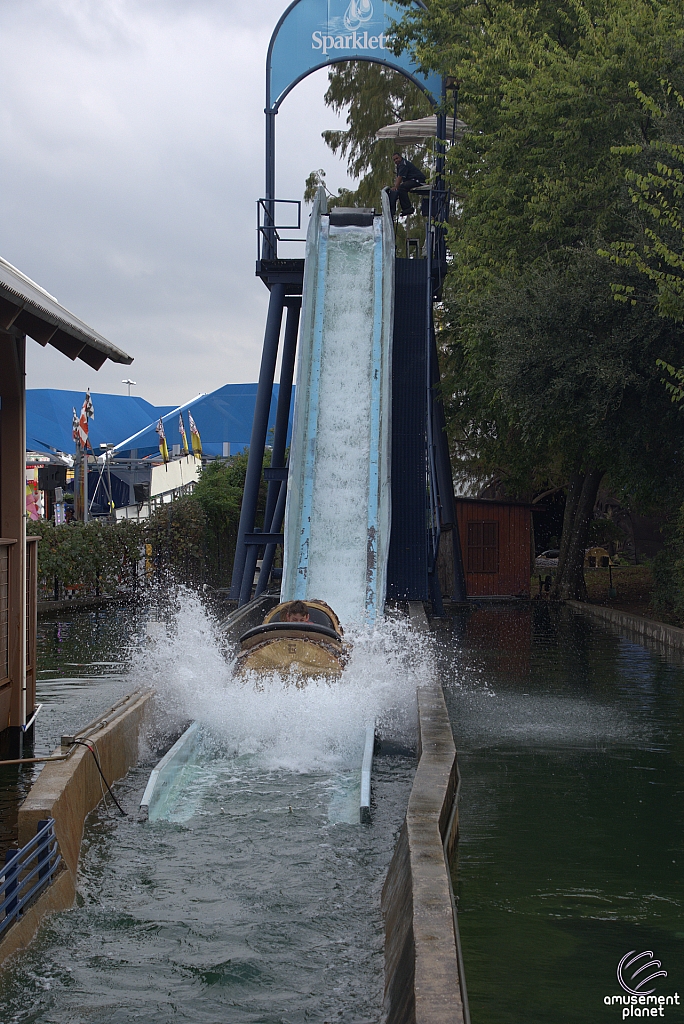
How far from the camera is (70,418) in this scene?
41719mm

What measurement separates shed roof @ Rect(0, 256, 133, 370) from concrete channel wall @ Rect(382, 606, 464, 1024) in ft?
13.2

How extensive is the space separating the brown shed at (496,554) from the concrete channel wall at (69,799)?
634 inches

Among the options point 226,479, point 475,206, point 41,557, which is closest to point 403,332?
point 475,206

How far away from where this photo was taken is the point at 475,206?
61.0 ft

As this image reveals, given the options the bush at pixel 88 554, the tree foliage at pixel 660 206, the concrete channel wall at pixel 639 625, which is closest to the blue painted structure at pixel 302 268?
the concrete channel wall at pixel 639 625

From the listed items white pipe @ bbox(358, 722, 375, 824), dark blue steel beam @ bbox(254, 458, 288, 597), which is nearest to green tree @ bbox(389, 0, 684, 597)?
dark blue steel beam @ bbox(254, 458, 288, 597)

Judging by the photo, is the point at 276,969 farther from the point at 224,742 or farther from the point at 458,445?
the point at 458,445

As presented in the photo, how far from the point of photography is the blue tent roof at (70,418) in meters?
39.8

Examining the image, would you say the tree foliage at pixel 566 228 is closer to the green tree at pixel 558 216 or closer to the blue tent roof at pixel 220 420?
the green tree at pixel 558 216

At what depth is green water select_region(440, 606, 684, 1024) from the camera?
4844 mm

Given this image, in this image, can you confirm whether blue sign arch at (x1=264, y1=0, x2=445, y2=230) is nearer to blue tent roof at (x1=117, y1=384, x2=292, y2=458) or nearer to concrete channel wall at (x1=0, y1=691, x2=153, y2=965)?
concrete channel wall at (x1=0, y1=691, x2=153, y2=965)

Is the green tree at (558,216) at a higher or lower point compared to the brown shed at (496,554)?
higher

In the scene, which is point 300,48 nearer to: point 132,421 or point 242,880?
point 242,880

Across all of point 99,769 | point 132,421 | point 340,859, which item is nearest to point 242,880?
point 340,859
